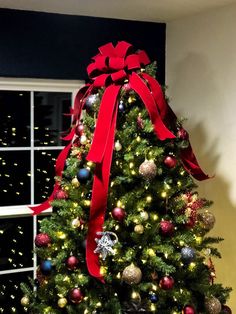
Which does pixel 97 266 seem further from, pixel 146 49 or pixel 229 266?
pixel 146 49

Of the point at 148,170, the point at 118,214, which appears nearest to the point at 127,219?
the point at 118,214

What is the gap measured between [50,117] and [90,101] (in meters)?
0.81

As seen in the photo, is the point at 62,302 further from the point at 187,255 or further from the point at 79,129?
the point at 79,129

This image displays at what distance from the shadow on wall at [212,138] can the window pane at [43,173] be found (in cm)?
81

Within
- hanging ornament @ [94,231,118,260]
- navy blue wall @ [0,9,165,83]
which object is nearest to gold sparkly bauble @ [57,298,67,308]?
hanging ornament @ [94,231,118,260]

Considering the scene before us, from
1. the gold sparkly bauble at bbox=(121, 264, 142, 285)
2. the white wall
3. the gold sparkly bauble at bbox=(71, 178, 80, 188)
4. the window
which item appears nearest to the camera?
the gold sparkly bauble at bbox=(121, 264, 142, 285)

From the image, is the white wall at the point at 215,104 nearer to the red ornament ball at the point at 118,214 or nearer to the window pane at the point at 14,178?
the red ornament ball at the point at 118,214

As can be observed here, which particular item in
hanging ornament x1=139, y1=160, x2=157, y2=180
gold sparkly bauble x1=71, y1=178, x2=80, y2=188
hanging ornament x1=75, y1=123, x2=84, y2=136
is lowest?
gold sparkly bauble x1=71, y1=178, x2=80, y2=188

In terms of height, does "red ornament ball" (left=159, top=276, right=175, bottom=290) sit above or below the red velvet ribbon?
below

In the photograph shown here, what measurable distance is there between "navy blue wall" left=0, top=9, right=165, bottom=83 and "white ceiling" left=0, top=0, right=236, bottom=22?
72 mm

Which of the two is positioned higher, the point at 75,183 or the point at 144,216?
the point at 75,183

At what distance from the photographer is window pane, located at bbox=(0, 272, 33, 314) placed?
9.88 ft

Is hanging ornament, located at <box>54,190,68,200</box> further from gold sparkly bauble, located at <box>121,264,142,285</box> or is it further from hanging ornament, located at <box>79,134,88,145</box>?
gold sparkly bauble, located at <box>121,264,142,285</box>

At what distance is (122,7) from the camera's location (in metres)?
2.70
